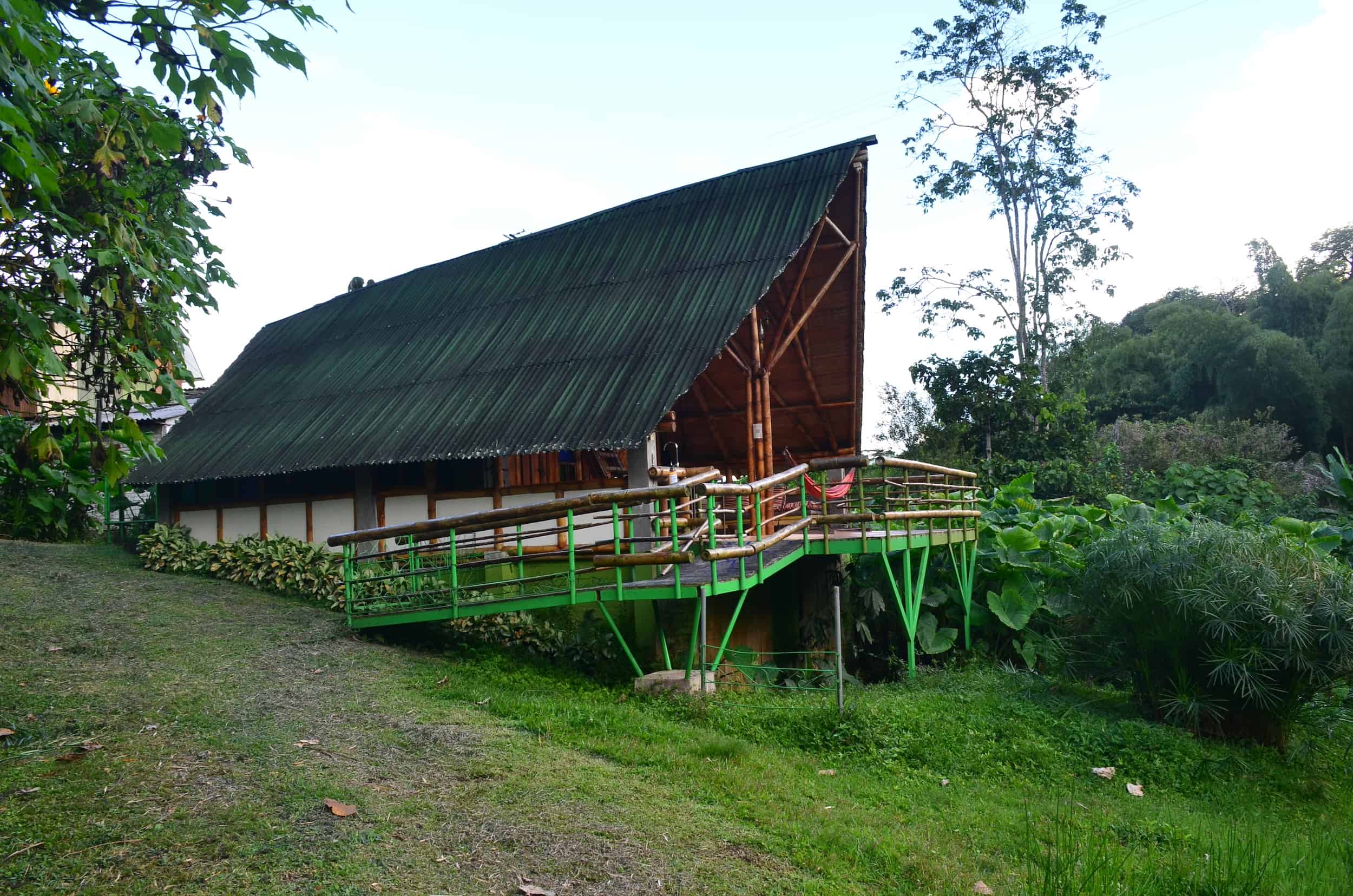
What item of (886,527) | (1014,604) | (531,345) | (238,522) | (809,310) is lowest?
(1014,604)

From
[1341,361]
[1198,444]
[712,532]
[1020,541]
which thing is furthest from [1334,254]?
[712,532]

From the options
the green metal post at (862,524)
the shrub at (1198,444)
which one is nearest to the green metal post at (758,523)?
the green metal post at (862,524)

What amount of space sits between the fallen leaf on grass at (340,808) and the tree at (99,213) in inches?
79.1

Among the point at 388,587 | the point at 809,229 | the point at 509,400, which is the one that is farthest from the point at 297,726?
the point at 809,229

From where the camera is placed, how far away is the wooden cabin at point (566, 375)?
12883 mm

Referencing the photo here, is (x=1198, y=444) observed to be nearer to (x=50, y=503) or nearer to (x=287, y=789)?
(x=287, y=789)

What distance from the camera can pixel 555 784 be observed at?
576cm

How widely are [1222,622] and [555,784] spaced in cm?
726

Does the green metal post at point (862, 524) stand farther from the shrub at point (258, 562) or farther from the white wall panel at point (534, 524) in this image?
the shrub at point (258, 562)

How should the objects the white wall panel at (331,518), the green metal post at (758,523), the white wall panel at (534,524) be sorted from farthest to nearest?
the white wall panel at (331,518)
the white wall panel at (534,524)
the green metal post at (758,523)

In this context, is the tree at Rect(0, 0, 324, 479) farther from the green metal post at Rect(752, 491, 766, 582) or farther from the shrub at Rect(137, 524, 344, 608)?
the shrub at Rect(137, 524, 344, 608)

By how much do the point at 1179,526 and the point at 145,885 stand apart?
13279mm

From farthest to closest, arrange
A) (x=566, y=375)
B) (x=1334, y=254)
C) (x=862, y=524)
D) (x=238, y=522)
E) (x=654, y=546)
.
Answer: (x=1334, y=254), (x=238, y=522), (x=566, y=375), (x=654, y=546), (x=862, y=524)

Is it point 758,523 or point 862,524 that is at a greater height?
point 758,523
